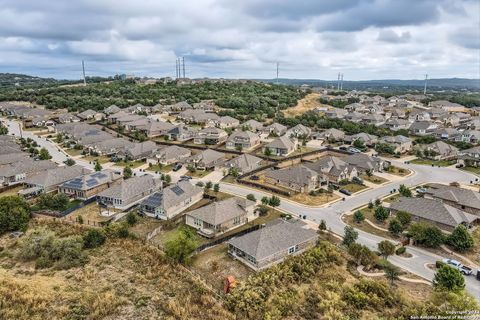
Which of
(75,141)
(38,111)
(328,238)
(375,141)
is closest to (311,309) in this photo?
(328,238)

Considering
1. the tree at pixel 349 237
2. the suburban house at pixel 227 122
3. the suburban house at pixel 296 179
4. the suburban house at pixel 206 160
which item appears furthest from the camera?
the suburban house at pixel 227 122

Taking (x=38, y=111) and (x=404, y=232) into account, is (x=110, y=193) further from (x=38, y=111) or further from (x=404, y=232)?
(x=38, y=111)

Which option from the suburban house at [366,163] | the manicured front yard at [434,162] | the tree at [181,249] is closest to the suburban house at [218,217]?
the tree at [181,249]

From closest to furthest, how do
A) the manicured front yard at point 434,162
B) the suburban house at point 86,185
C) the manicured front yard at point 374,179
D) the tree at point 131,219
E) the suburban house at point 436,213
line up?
the suburban house at point 436,213, the tree at point 131,219, the suburban house at point 86,185, the manicured front yard at point 374,179, the manicured front yard at point 434,162

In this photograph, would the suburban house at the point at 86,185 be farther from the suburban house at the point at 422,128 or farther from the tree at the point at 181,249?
the suburban house at the point at 422,128

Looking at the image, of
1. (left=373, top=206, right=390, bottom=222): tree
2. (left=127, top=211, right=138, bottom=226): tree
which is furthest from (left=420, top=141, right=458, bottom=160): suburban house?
(left=127, top=211, right=138, bottom=226): tree

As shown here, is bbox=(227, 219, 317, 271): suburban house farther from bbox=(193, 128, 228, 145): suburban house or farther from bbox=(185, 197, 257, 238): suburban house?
bbox=(193, 128, 228, 145): suburban house

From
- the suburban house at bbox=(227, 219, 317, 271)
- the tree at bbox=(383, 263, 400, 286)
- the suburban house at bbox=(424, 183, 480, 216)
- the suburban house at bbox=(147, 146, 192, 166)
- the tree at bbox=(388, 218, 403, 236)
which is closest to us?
the tree at bbox=(383, 263, 400, 286)
